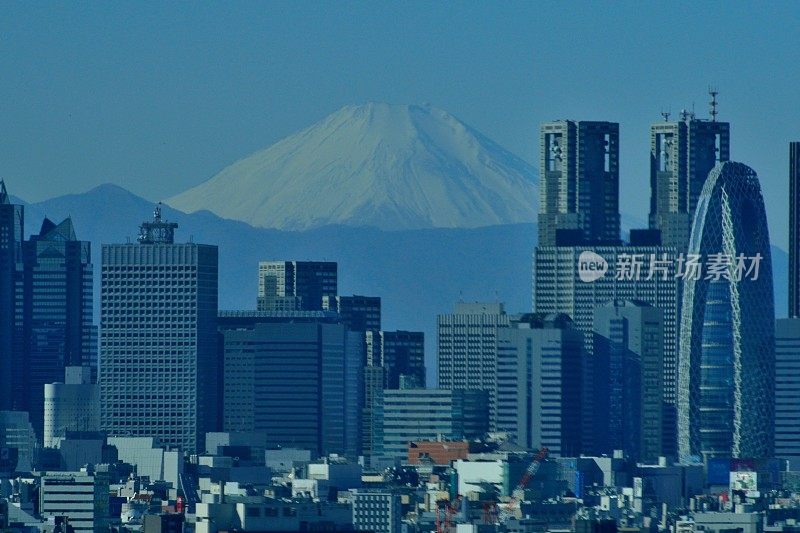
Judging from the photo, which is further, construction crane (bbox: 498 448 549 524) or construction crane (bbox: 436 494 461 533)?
construction crane (bbox: 498 448 549 524)

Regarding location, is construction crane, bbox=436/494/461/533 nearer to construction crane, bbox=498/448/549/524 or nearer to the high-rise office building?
construction crane, bbox=498/448/549/524

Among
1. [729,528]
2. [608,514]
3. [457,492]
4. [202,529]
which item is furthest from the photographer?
[457,492]

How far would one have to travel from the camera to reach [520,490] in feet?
550

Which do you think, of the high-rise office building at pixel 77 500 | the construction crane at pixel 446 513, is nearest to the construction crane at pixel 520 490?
the construction crane at pixel 446 513

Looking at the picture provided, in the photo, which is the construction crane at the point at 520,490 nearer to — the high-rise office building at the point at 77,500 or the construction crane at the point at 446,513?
the construction crane at the point at 446,513

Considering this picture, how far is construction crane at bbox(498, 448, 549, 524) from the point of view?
5810 inches

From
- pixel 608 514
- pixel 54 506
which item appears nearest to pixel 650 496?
pixel 608 514

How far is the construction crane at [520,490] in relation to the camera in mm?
147575

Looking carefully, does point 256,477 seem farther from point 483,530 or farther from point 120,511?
point 483,530

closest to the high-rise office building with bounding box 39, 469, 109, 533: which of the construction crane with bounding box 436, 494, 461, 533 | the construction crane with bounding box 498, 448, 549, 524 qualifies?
the construction crane with bounding box 436, 494, 461, 533

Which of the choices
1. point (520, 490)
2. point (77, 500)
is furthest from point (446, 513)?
point (520, 490)

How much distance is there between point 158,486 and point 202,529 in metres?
65.3

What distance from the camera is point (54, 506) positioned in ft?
495

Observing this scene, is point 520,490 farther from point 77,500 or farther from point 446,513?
point 77,500
